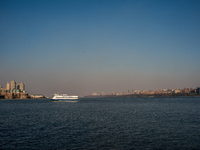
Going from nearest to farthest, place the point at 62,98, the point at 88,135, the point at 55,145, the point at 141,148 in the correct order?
1. the point at 141,148
2. the point at 55,145
3. the point at 88,135
4. the point at 62,98

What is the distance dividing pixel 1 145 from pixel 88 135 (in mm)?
11747

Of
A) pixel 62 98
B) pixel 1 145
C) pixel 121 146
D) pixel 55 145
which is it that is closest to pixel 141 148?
pixel 121 146

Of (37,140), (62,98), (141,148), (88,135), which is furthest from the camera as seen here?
(62,98)

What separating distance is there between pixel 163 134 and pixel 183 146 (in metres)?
6.37

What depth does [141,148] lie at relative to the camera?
21969mm

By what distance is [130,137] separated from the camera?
2720cm

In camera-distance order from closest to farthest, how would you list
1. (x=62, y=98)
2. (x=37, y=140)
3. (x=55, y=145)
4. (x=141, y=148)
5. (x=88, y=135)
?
(x=141, y=148)
(x=55, y=145)
(x=37, y=140)
(x=88, y=135)
(x=62, y=98)

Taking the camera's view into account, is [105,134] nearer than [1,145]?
No

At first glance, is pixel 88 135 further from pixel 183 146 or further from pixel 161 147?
pixel 183 146

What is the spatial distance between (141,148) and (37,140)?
14131mm

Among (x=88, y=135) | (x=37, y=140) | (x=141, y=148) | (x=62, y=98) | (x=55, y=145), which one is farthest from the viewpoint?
(x=62, y=98)

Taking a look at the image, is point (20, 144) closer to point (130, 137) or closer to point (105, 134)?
point (105, 134)

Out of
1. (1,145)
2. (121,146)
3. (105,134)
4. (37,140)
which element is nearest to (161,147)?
(121,146)

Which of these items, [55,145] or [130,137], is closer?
[55,145]
